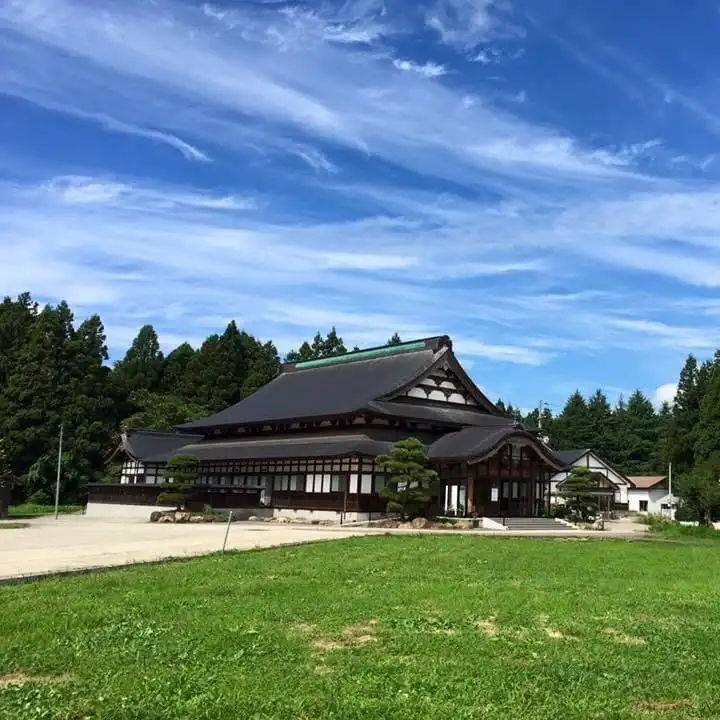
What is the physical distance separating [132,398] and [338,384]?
30773 millimetres

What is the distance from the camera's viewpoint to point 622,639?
24.5 feet

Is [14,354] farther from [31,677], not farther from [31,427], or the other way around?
[31,677]

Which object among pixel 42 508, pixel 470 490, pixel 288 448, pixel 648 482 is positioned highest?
pixel 288 448

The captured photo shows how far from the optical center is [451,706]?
17.0 ft

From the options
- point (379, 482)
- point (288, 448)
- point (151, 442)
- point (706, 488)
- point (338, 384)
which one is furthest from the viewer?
point (151, 442)

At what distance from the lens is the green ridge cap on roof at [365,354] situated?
42.3 metres

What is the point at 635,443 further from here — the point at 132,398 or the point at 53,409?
the point at 53,409

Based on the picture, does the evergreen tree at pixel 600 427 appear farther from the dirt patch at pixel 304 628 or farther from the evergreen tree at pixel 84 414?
the dirt patch at pixel 304 628

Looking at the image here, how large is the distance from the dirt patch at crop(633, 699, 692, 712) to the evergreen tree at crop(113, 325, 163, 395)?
67.0 m

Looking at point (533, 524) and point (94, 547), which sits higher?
point (94, 547)

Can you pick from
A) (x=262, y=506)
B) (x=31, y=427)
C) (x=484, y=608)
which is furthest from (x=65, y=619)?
(x=31, y=427)

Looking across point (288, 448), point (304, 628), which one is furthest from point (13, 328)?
point (304, 628)

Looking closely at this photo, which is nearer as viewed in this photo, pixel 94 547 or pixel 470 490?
pixel 94 547

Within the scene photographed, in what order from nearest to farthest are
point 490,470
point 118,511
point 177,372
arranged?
1. point 490,470
2. point 118,511
3. point 177,372
